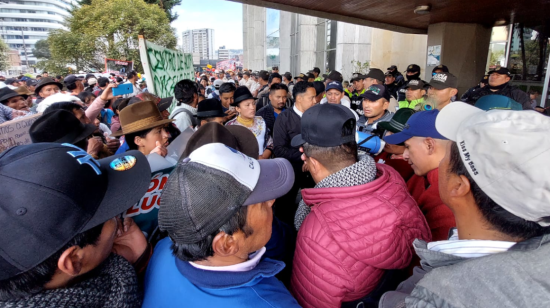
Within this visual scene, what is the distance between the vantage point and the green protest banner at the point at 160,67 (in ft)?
14.3

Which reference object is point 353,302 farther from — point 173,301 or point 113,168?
point 113,168

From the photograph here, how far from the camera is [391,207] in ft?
4.85

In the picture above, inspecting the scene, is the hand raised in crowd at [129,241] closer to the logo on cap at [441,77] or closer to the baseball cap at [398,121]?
the baseball cap at [398,121]

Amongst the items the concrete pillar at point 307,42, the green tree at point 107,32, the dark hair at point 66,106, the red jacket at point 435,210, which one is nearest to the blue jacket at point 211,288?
the red jacket at point 435,210

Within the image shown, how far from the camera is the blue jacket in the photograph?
100 cm

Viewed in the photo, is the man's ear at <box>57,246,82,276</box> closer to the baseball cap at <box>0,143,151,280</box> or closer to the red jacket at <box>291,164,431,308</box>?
the baseball cap at <box>0,143,151,280</box>

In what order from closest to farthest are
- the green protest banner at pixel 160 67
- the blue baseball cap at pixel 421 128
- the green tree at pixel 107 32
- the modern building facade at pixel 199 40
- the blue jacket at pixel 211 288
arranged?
the blue jacket at pixel 211 288
the blue baseball cap at pixel 421 128
the green protest banner at pixel 160 67
the green tree at pixel 107 32
the modern building facade at pixel 199 40

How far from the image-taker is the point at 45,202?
33.0 inches

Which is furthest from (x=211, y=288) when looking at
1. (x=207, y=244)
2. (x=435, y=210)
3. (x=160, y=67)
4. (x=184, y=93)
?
(x=160, y=67)

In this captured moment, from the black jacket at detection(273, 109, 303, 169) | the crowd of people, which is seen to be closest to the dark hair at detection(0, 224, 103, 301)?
the crowd of people

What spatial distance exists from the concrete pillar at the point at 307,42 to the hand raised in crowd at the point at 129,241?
18020mm

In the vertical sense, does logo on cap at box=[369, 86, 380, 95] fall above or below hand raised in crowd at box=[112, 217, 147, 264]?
above

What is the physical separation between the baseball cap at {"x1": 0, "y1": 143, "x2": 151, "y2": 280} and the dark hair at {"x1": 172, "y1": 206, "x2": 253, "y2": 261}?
263mm

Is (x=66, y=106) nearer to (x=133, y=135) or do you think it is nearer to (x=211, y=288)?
(x=133, y=135)
